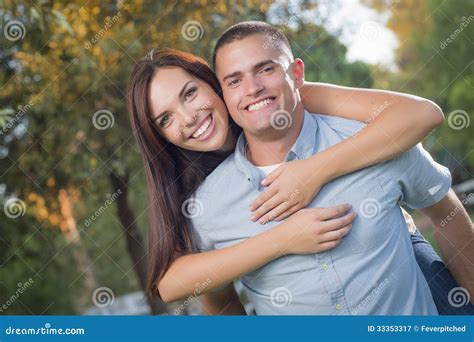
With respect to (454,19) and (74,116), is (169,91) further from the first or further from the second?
(454,19)

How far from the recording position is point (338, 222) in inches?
92.9

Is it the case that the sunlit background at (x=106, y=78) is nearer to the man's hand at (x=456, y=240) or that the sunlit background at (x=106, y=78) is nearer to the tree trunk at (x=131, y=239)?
the tree trunk at (x=131, y=239)

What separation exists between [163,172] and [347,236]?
710 millimetres

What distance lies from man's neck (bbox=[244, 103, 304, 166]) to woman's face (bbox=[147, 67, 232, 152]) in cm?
16

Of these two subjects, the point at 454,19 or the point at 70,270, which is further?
the point at 70,270

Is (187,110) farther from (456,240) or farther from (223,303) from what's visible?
(456,240)

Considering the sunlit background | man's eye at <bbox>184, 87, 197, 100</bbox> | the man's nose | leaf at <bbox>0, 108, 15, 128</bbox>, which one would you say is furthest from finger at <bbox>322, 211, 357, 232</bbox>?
leaf at <bbox>0, 108, 15, 128</bbox>

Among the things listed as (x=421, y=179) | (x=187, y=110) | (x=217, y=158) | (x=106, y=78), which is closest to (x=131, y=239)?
(x=106, y=78)

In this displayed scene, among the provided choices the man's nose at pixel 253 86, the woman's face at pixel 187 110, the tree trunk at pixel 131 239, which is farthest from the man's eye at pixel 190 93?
the tree trunk at pixel 131 239

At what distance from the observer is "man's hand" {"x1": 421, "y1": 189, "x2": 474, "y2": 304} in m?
2.54

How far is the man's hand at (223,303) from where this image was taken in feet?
9.09

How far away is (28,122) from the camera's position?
173 inches
